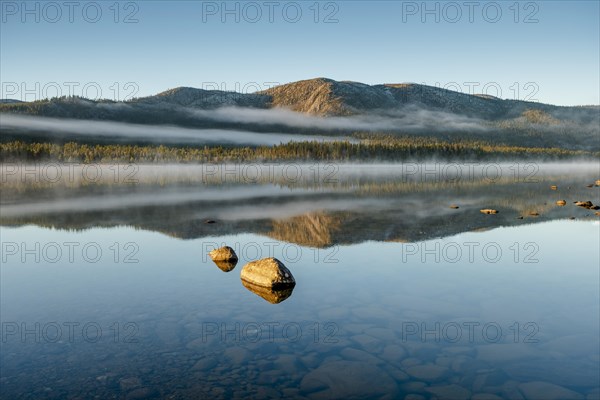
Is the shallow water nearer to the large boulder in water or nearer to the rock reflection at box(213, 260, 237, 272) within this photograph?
the rock reflection at box(213, 260, 237, 272)

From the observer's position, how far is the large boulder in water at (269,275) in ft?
66.8

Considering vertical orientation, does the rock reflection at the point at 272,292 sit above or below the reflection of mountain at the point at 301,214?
below

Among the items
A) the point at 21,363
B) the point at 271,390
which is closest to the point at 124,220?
the point at 21,363

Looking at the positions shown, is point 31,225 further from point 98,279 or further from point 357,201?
point 357,201

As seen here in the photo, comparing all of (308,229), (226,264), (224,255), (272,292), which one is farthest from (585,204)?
(272,292)

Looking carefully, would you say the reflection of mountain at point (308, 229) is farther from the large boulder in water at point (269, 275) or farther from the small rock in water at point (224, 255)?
the large boulder in water at point (269, 275)

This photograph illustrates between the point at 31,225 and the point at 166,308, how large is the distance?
93.9 feet

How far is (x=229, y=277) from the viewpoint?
22.5m

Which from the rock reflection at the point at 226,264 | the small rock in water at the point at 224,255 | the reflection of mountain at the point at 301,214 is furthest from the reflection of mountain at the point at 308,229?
the rock reflection at the point at 226,264

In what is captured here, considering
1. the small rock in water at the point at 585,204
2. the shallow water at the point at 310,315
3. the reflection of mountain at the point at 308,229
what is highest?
the small rock in water at the point at 585,204

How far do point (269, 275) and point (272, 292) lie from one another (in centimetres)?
86

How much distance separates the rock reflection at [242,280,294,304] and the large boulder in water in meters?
0.13

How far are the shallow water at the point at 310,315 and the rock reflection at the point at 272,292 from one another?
184 millimetres

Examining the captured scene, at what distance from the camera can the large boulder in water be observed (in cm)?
2038
